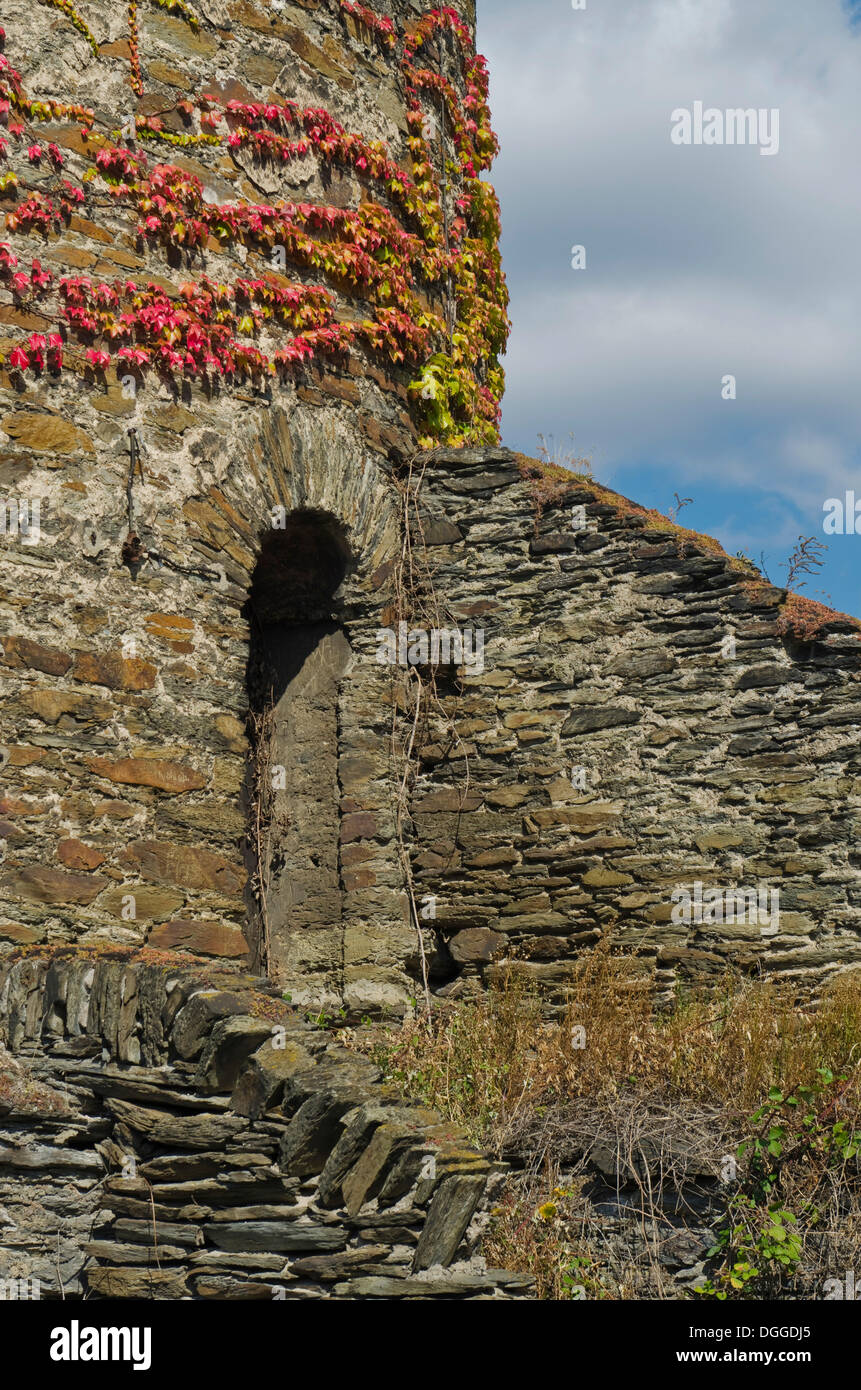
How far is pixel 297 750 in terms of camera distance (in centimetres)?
821

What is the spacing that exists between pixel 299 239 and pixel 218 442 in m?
1.48

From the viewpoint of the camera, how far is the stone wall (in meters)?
4.53

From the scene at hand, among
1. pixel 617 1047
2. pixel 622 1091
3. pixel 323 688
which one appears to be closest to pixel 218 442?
pixel 323 688

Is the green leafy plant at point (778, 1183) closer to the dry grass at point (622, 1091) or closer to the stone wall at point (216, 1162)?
the dry grass at point (622, 1091)

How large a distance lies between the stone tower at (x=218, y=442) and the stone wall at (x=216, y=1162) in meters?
1.30

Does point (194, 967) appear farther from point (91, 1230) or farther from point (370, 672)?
point (370, 672)

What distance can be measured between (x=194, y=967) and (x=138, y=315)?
3.64 metres

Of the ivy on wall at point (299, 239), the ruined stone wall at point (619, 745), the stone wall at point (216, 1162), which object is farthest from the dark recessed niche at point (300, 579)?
the stone wall at point (216, 1162)

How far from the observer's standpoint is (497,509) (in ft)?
28.1

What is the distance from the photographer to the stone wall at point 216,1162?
4.53 m

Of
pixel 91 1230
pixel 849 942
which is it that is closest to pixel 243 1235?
pixel 91 1230

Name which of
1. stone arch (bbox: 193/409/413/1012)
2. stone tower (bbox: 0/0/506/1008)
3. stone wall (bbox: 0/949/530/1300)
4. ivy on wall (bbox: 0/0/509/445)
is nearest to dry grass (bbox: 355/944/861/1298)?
stone arch (bbox: 193/409/413/1012)

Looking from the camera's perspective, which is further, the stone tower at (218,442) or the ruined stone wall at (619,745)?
the ruined stone wall at (619,745)

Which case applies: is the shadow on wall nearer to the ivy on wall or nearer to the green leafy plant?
the ivy on wall
